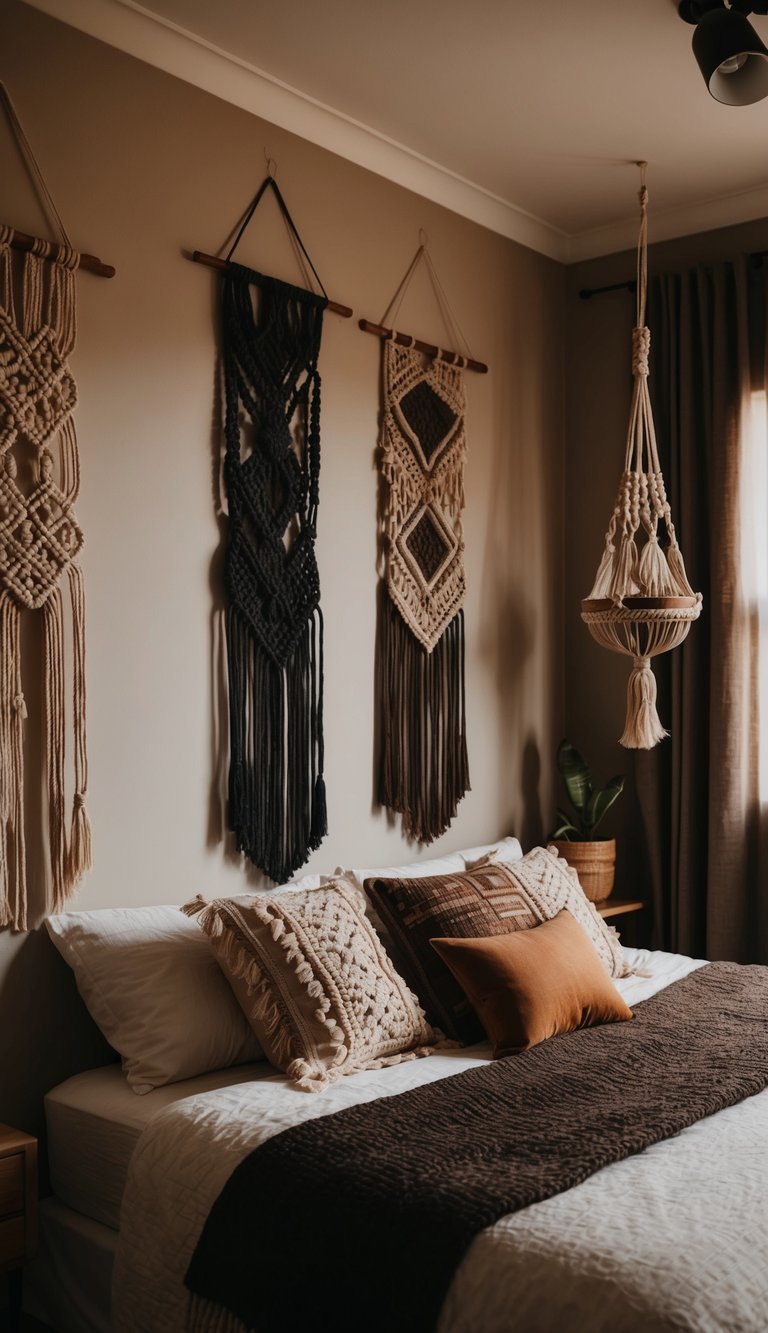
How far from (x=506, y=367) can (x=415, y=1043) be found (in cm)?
235

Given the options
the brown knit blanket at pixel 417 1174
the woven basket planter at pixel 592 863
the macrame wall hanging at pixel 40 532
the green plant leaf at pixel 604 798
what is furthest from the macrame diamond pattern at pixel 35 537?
the green plant leaf at pixel 604 798

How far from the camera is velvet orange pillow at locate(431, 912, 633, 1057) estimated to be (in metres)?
2.49

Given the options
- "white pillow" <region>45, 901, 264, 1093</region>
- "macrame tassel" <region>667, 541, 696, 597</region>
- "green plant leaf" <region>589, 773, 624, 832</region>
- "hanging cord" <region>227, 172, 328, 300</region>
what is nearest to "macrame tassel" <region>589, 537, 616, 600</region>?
"macrame tassel" <region>667, 541, 696, 597</region>

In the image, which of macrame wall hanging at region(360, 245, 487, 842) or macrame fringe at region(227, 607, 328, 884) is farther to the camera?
macrame wall hanging at region(360, 245, 487, 842)

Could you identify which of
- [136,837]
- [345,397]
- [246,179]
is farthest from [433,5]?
[136,837]

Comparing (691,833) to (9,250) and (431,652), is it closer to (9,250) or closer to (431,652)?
(431,652)

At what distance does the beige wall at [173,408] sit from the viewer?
8.62 feet

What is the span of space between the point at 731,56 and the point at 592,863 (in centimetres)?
231

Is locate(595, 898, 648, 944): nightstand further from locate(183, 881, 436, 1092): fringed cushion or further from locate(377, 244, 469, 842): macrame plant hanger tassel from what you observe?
locate(183, 881, 436, 1092): fringed cushion

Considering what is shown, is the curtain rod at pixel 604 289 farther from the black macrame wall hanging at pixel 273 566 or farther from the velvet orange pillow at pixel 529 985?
the velvet orange pillow at pixel 529 985

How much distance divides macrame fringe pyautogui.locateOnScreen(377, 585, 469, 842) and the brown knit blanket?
3.94 feet

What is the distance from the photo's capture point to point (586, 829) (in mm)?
3869

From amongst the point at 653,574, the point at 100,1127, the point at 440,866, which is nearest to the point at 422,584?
the point at 653,574

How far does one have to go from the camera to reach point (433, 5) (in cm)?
271
